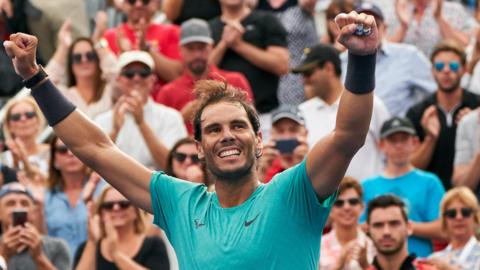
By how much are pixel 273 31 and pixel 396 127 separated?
2328 mm

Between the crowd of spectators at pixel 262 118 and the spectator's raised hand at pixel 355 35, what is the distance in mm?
4120

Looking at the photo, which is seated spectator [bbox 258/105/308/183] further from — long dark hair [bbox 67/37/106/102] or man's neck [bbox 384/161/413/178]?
long dark hair [bbox 67/37/106/102]

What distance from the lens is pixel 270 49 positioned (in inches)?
562

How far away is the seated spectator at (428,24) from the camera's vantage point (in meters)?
15.0

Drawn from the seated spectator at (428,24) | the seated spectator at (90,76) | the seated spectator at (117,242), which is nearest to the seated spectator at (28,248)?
the seated spectator at (117,242)

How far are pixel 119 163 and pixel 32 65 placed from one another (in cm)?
62

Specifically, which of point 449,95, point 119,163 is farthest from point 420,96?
point 119,163

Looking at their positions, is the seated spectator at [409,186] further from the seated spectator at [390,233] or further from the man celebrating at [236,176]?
the man celebrating at [236,176]

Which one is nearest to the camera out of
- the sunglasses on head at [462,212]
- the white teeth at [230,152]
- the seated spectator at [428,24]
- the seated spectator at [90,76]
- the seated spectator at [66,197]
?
the white teeth at [230,152]

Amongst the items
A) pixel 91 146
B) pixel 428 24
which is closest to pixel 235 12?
pixel 428 24

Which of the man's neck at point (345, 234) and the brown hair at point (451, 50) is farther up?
the brown hair at point (451, 50)

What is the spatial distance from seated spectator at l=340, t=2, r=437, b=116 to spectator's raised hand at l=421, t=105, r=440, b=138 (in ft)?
2.75

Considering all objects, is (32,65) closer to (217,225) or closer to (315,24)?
(217,225)

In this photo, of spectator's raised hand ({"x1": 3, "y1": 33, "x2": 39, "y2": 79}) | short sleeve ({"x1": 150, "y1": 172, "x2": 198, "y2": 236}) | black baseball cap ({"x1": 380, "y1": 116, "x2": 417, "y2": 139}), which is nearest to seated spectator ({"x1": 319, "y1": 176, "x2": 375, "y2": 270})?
black baseball cap ({"x1": 380, "y1": 116, "x2": 417, "y2": 139})
